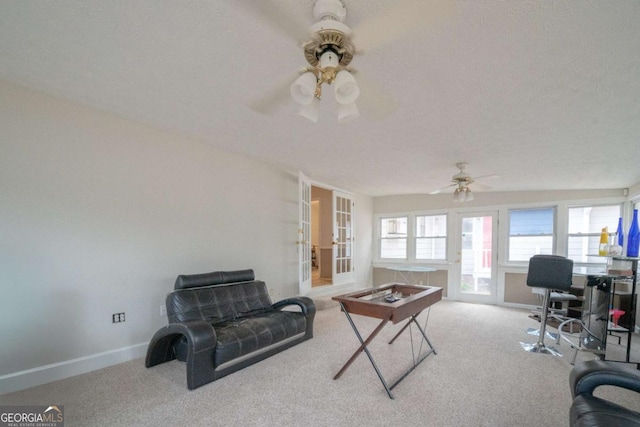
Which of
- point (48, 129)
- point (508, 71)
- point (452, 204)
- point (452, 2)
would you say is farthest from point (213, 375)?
point (452, 204)

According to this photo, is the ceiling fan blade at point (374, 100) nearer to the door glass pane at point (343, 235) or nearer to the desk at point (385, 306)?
the desk at point (385, 306)

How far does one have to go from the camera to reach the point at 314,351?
123 inches

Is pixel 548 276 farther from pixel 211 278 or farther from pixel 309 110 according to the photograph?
pixel 211 278

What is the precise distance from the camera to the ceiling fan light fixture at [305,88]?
4.55 feet

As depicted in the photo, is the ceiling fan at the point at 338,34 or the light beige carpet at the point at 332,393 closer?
the ceiling fan at the point at 338,34

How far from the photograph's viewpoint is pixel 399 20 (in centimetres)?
139

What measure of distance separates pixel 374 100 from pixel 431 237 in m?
5.28

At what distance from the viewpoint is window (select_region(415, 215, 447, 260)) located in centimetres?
637

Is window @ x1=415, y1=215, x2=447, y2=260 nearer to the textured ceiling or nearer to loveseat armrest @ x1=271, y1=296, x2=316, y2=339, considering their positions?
the textured ceiling

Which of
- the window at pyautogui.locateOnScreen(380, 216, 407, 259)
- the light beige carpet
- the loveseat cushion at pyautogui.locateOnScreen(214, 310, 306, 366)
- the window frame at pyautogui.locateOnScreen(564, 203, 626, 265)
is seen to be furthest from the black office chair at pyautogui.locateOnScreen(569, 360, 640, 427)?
the window at pyautogui.locateOnScreen(380, 216, 407, 259)

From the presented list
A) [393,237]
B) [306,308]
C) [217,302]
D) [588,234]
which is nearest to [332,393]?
[306,308]

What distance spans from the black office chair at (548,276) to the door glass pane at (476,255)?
103 inches

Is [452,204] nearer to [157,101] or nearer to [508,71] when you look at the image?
[508,71]

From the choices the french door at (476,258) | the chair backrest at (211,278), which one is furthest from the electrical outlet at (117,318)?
the french door at (476,258)
